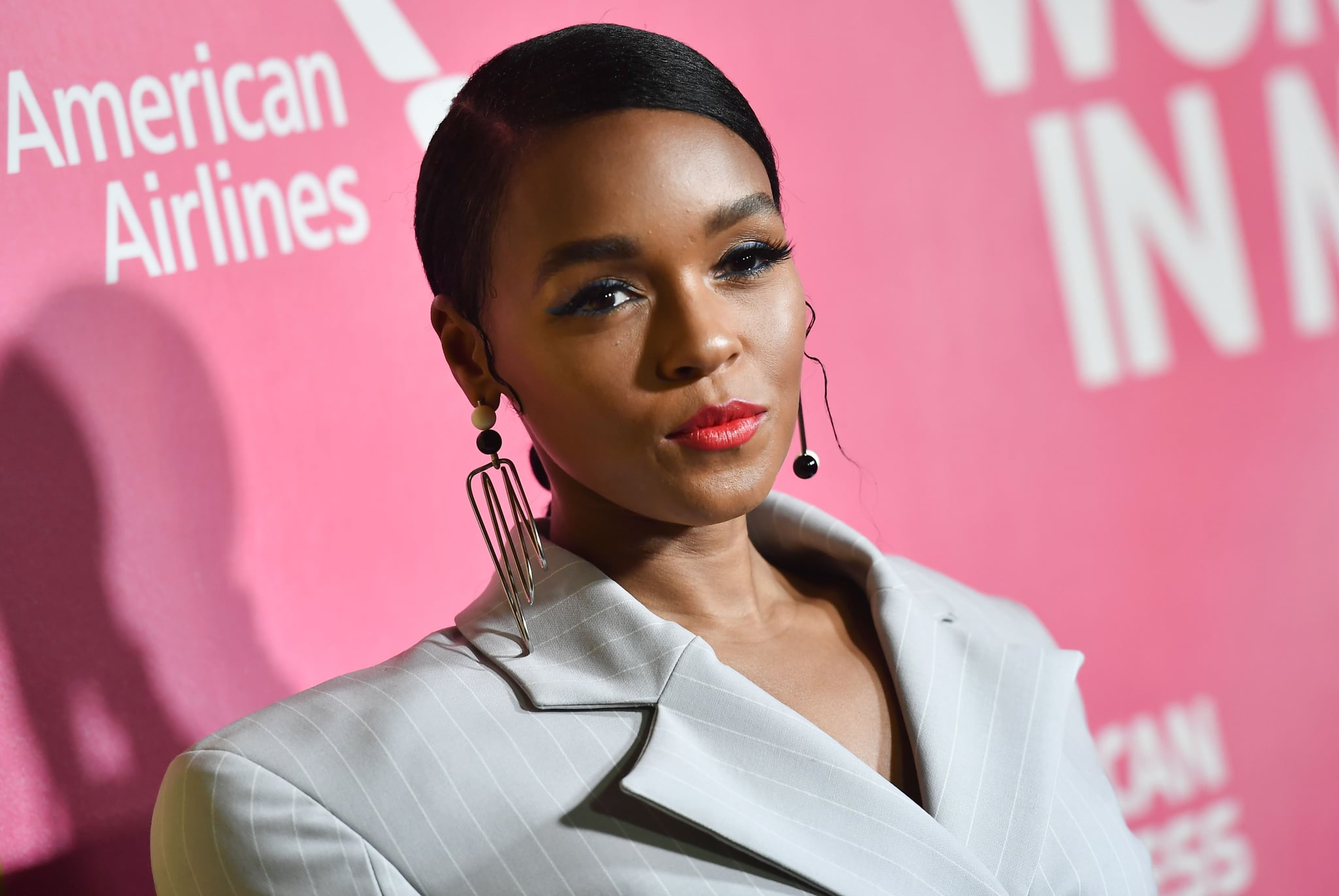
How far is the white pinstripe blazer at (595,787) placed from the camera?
85 cm

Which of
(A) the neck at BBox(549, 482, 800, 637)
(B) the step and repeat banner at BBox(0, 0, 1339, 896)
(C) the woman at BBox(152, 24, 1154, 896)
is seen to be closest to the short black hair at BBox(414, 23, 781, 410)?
(C) the woman at BBox(152, 24, 1154, 896)

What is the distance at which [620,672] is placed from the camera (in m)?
0.95

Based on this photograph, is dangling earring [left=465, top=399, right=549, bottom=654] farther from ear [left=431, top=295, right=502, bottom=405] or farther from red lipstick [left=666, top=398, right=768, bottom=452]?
red lipstick [left=666, top=398, right=768, bottom=452]

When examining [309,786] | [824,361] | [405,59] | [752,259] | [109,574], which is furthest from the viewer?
[824,361]

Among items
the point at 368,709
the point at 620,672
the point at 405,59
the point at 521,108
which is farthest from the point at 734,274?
the point at 405,59

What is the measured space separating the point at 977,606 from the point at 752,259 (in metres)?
0.50

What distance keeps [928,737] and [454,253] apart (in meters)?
0.53

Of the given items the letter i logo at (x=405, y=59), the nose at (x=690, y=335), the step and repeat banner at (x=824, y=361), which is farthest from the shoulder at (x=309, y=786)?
the letter i logo at (x=405, y=59)

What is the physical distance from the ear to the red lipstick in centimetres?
16

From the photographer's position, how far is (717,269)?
94 cm

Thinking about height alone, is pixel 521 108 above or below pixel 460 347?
above

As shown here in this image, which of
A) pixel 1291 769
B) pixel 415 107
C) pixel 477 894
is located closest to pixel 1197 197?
pixel 1291 769

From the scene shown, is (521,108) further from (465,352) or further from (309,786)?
(309,786)

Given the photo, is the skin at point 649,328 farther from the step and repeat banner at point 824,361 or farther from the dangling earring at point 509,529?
the step and repeat banner at point 824,361
